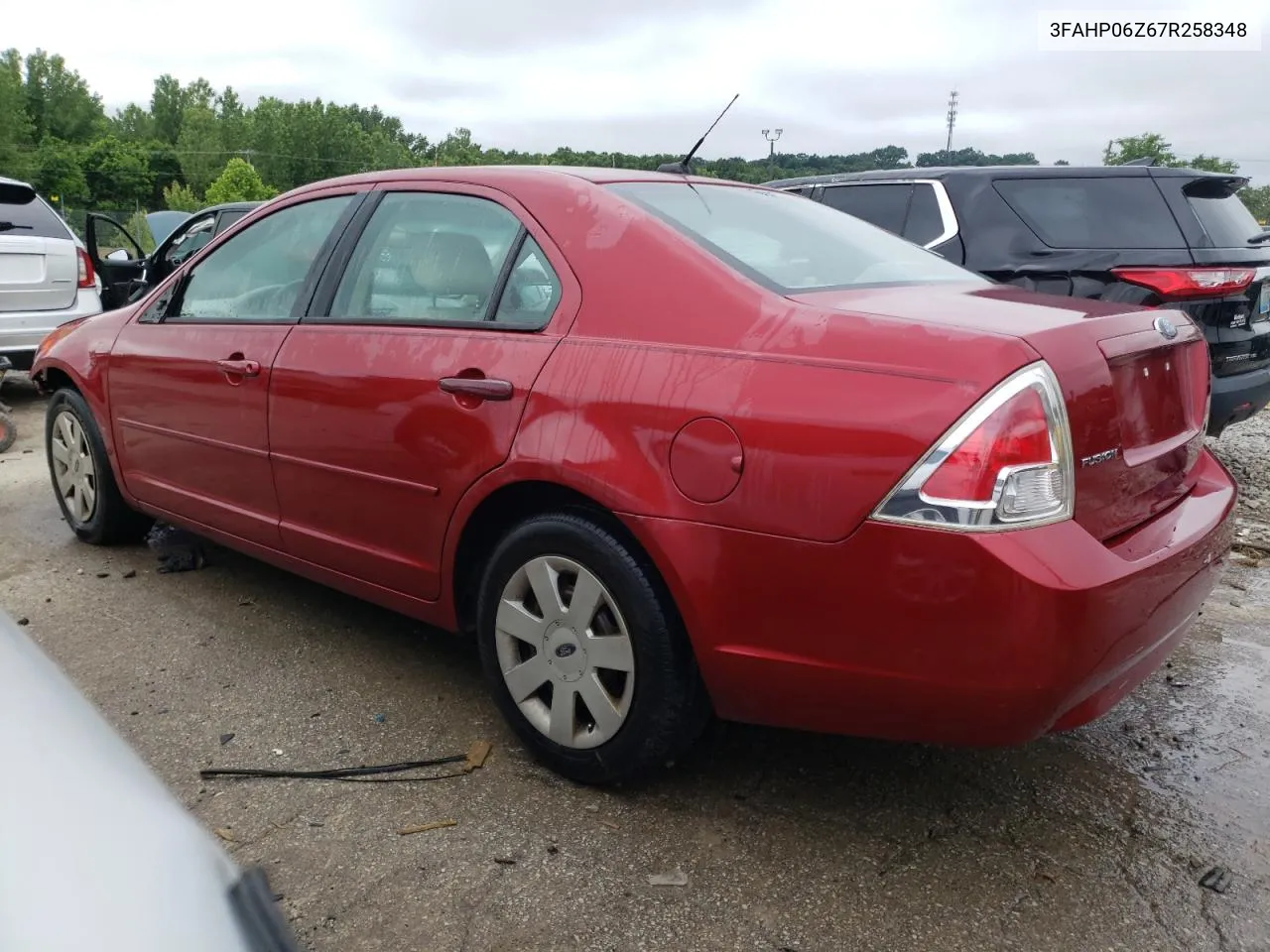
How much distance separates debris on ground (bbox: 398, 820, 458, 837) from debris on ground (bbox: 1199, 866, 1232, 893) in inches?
68.3

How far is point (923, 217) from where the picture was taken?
560cm

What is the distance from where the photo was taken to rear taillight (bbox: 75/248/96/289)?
8.27 m

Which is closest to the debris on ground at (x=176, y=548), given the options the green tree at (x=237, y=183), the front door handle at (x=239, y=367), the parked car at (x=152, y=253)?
the front door handle at (x=239, y=367)

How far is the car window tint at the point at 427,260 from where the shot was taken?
9.46 ft

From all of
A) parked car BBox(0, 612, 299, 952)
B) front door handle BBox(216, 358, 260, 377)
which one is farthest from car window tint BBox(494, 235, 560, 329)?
parked car BBox(0, 612, 299, 952)

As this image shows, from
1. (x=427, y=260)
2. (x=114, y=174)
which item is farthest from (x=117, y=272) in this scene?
(x=114, y=174)

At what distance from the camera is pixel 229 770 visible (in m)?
2.76

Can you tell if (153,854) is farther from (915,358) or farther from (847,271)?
(847,271)

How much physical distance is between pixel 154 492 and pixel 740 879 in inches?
114

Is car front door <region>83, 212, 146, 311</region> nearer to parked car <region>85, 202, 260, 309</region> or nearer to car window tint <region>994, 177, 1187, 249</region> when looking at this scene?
parked car <region>85, 202, 260, 309</region>

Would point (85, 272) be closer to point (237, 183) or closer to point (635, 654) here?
point (635, 654)

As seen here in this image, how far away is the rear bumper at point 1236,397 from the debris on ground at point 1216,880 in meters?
2.81

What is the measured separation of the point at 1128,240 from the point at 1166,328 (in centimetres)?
294

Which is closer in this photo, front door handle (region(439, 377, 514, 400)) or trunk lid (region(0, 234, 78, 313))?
front door handle (region(439, 377, 514, 400))
